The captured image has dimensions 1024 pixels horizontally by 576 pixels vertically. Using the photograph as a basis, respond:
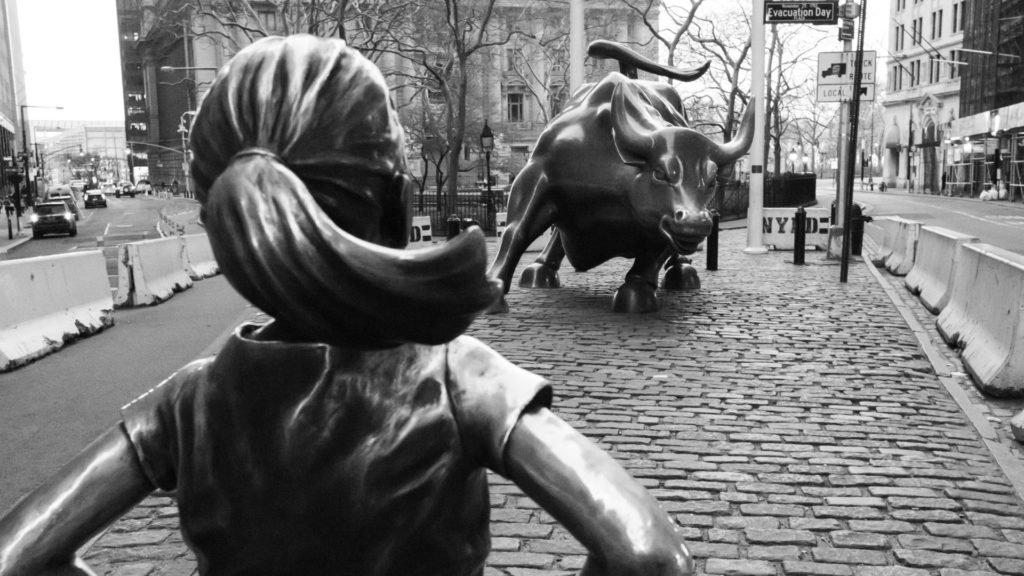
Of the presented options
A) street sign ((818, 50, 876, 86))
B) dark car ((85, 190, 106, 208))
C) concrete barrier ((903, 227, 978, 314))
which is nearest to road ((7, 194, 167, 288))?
concrete barrier ((903, 227, 978, 314))

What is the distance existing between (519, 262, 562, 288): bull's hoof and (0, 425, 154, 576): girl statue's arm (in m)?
10.6

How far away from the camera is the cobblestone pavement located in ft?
12.8

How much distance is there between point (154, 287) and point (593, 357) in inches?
300

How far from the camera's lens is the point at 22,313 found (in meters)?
9.10

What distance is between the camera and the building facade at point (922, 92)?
67938 mm

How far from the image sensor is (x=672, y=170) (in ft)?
27.9

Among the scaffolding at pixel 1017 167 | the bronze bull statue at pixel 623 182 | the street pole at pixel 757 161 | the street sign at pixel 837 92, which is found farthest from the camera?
the scaffolding at pixel 1017 167

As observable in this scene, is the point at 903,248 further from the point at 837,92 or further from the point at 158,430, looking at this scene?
the point at 158,430

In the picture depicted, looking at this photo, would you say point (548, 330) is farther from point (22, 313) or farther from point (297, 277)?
point (297, 277)

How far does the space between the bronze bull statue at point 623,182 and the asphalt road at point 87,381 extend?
308 centimetres

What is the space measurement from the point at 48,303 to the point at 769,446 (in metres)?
7.49

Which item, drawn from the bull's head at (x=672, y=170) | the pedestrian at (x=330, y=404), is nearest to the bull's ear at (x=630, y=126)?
the bull's head at (x=672, y=170)

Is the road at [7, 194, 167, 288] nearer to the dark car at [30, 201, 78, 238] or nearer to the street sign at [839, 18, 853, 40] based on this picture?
the dark car at [30, 201, 78, 238]

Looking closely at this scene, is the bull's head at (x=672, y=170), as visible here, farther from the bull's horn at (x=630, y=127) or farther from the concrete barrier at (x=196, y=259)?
the concrete barrier at (x=196, y=259)
